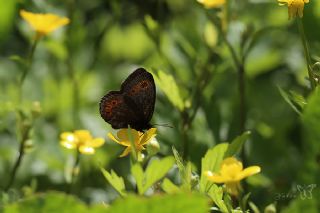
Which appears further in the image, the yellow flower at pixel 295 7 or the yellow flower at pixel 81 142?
the yellow flower at pixel 81 142

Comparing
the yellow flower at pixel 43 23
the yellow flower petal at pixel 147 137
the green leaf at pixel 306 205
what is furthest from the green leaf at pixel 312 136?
the yellow flower at pixel 43 23

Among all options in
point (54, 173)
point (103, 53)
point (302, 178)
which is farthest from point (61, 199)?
point (103, 53)

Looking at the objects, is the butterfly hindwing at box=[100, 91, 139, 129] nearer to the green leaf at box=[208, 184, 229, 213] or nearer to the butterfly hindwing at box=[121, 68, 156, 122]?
the butterfly hindwing at box=[121, 68, 156, 122]

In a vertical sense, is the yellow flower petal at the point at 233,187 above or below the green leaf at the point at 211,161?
below

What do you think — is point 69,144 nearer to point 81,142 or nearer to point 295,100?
point 81,142

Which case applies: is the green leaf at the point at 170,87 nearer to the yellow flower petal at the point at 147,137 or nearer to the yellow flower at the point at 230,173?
the yellow flower petal at the point at 147,137

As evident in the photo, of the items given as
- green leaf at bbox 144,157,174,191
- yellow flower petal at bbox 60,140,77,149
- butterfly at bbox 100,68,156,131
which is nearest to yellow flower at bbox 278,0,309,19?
butterfly at bbox 100,68,156,131
